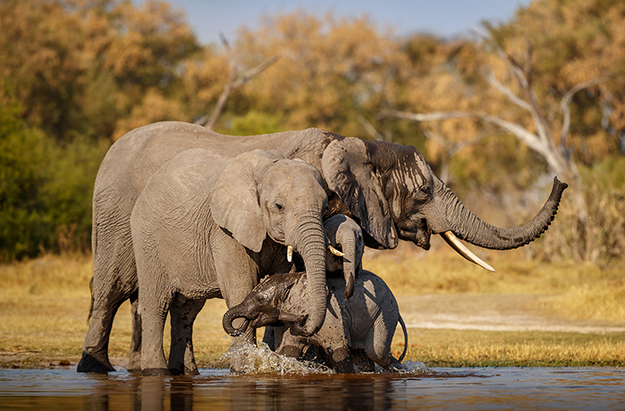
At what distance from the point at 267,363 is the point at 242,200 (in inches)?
54.5

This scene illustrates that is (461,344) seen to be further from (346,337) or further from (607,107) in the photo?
(607,107)

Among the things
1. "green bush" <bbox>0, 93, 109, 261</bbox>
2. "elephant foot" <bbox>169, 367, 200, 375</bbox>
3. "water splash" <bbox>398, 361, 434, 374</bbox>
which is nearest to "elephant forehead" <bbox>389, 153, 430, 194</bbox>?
"water splash" <bbox>398, 361, 434, 374</bbox>

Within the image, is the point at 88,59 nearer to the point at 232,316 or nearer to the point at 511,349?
the point at 511,349

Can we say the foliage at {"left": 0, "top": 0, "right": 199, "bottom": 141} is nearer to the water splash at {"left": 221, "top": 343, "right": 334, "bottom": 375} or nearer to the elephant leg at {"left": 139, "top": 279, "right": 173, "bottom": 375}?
the elephant leg at {"left": 139, "top": 279, "right": 173, "bottom": 375}

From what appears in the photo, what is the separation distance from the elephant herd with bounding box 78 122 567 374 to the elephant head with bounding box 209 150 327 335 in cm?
1

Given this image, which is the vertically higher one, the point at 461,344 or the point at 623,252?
the point at 623,252

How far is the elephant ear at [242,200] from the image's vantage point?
7320mm

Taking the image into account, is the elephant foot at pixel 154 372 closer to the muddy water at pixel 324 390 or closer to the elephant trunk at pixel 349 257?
the muddy water at pixel 324 390

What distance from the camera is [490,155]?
38.2 meters

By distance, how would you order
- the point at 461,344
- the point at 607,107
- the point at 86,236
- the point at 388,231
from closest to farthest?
the point at 388,231, the point at 461,344, the point at 86,236, the point at 607,107

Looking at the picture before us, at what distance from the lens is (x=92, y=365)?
9.23 metres

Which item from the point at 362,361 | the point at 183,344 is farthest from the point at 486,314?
the point at 362,361

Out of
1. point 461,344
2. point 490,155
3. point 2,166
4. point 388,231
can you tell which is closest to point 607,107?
point 490,155

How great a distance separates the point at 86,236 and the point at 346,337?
18.6 m
